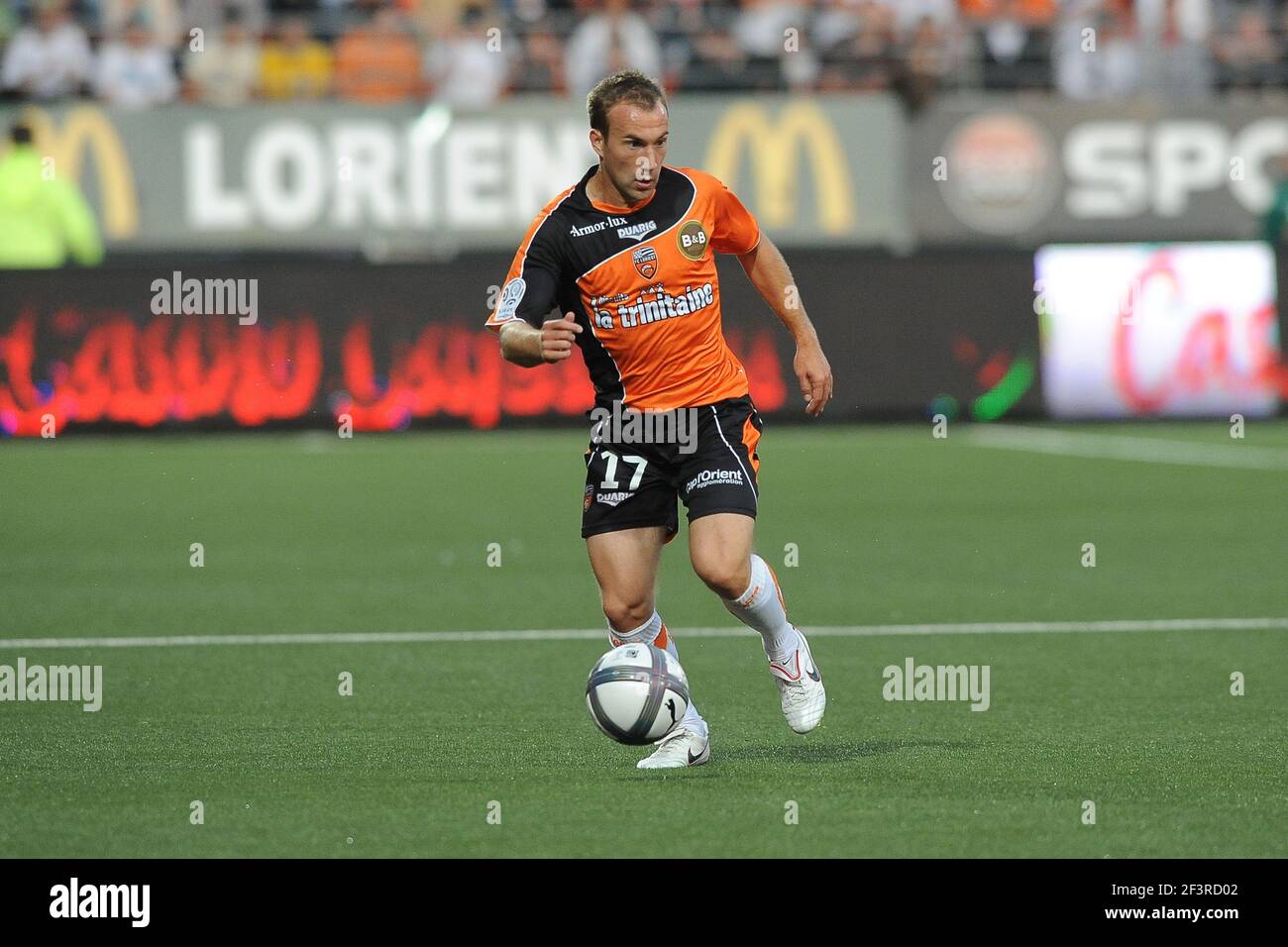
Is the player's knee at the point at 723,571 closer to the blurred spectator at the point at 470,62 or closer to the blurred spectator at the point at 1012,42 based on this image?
the blurred spectator at the point at 470,62

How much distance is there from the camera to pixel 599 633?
10406mm

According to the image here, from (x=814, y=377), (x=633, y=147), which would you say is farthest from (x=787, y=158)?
(x=633, y=147)

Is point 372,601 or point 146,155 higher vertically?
point 146,155

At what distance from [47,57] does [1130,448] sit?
11.8 m

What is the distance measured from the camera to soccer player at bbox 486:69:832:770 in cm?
734

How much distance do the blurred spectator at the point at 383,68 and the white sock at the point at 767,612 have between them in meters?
17.0

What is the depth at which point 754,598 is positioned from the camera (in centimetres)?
750

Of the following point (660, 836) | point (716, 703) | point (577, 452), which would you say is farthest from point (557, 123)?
point (660, 836)

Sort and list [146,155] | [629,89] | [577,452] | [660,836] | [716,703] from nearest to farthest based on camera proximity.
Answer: [660,836]
[629,89]
[716,703]
[577,452]
[146,155]

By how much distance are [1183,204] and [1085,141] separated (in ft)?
4.20

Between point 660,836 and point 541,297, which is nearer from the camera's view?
point 660,836

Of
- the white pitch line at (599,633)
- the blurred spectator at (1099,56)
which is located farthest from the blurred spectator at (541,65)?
the white pitch line at (599,633)

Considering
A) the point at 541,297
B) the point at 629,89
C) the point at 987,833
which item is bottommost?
the point at 987,833

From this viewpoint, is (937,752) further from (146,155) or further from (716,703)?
(146,155)
